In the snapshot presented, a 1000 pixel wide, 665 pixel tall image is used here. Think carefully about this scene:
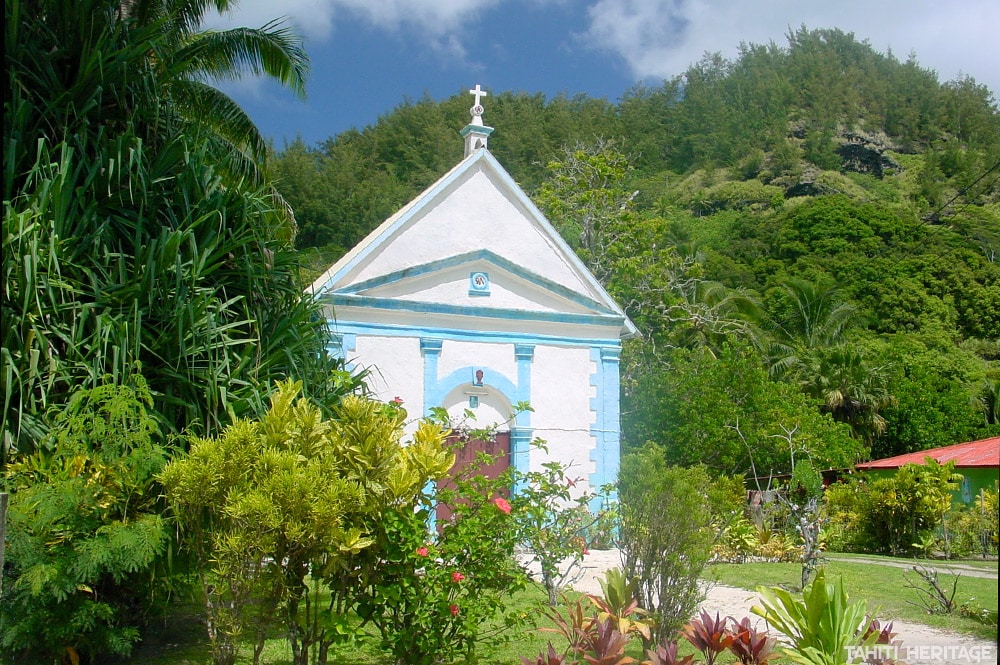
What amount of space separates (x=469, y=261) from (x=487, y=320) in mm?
1002

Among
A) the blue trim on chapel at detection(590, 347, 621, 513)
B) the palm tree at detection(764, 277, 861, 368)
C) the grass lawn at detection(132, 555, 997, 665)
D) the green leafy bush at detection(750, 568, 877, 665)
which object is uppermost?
the palm tree at detection(764, 277, 861, 368)

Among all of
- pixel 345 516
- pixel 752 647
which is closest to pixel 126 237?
pixel 345 516

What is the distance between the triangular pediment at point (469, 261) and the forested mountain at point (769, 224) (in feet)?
9.23

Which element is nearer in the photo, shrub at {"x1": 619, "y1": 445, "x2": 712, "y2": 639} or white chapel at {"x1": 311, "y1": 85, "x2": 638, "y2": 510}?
shrub at {"x1": 619, "y1": 445, "x2": 712, "y2": 639}

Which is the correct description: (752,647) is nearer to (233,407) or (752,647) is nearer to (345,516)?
(345,516)

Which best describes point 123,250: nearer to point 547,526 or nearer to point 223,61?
point 547,526

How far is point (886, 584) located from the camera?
10.2 metres

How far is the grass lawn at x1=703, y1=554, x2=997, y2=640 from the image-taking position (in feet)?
25.4

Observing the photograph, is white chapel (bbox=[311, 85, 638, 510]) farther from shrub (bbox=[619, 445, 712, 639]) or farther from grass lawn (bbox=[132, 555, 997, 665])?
shrub (bbox=[619, 445, 712, 639])

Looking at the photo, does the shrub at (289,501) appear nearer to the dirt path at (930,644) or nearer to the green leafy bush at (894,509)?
the dirt path at (930,644)

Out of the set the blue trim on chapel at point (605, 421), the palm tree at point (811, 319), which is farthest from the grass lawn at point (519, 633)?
the palm tree at point (811, 319)

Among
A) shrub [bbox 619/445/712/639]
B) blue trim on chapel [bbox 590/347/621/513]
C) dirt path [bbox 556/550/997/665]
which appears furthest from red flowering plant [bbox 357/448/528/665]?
blue trim on chapel [bbox 590/347/621/513]

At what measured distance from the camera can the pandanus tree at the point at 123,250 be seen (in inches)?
245

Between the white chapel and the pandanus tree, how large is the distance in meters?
4.45
